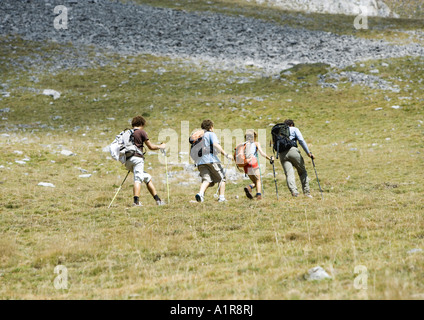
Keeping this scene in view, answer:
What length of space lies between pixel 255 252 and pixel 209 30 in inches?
2002

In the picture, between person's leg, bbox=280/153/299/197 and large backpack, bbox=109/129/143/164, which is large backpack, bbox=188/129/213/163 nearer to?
large backpack, bbox=109/129/143/164

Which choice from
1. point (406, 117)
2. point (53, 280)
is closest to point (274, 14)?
point (406, 117)

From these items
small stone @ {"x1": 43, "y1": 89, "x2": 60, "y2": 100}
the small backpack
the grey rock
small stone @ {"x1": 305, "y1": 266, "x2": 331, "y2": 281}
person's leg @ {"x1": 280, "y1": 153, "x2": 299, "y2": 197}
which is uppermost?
the grey rock

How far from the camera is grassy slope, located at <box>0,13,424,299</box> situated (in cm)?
562

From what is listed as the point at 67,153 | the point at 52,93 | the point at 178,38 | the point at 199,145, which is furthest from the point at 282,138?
the point at 178,38

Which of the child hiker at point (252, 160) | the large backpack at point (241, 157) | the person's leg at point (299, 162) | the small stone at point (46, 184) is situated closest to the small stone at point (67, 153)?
the small stone at point (46, 184)

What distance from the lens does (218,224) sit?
9414mm

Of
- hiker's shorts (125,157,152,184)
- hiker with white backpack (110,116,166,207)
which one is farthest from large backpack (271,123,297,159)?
hiker's shorts (125,157,152,184)

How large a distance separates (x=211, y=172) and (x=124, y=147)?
2.66 m

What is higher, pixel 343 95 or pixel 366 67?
pixel 366 67

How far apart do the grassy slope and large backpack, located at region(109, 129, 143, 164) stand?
1577mm

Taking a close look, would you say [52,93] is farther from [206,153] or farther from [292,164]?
[292,164]

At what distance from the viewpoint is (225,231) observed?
8.82 meters
